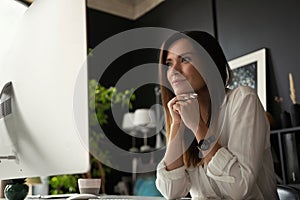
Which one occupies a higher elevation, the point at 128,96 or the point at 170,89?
the point at 128,96

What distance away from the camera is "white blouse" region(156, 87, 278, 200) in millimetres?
1008

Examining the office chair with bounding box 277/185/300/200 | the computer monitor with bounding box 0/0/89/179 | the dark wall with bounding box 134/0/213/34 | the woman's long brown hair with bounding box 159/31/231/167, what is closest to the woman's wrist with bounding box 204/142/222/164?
the woman's long brown hair with bounding box 159/31/231/167

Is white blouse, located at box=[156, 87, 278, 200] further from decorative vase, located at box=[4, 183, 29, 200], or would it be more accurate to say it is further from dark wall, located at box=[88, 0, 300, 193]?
dark wall, located at box=[88, 0, 300, 193]

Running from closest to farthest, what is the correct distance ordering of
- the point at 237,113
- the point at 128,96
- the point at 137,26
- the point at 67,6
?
the point at 67,6
the point at 237,113
the point at 128,96
the point at 137,26

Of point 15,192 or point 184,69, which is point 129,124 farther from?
point 15,192

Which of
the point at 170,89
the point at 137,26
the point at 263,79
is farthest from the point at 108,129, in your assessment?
the point at 170,89

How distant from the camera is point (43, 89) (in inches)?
30.5

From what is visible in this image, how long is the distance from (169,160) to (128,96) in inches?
125

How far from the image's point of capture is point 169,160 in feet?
3.95

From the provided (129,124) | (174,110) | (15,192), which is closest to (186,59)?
(174,110)

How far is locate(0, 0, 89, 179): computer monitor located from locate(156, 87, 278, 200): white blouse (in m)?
0.46

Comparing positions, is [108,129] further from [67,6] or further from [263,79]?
[67,6]

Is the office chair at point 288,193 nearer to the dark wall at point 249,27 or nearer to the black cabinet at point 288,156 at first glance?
the black cabinet at point 288,156

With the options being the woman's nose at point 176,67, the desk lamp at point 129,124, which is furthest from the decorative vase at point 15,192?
the desk lamp at point 129,124
